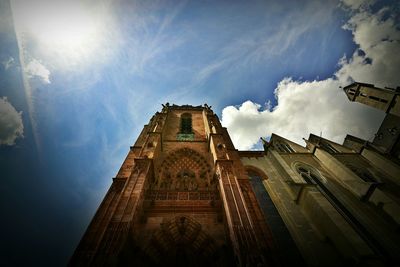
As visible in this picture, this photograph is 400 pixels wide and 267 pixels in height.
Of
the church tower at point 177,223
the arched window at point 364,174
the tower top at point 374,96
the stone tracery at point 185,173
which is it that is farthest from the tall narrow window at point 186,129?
the tower top at point 374,96

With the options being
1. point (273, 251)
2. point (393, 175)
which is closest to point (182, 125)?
A: point (273, 251)

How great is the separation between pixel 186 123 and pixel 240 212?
13.7 metres

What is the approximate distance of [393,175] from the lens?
12117 millimetres

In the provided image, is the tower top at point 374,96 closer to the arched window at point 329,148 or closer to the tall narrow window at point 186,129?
the arched window at point 329,148

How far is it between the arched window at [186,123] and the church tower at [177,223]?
20.5 feet

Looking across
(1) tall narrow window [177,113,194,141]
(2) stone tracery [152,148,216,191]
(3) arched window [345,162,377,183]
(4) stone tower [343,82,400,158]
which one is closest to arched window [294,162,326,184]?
(3) arched window [345,162,377,183]

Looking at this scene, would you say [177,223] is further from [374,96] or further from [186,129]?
[374,96]

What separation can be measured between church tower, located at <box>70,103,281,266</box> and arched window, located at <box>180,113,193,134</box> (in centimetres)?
626

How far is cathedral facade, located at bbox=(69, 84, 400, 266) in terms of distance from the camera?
18.7 ft

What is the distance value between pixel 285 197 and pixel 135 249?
878 cm

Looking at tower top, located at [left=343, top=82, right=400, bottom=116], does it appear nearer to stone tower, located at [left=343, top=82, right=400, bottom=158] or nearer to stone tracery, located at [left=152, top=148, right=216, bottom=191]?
stone tower, located at [left=343, top=82, right=400, bottom=158]

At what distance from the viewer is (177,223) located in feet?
24.3

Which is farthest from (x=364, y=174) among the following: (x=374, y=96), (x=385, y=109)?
(x=374, y=96)

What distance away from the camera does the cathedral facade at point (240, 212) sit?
18.7ft
